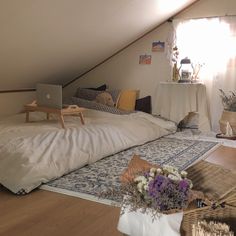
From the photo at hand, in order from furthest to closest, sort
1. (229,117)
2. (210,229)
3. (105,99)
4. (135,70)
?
(135,70) → (105,99) → (229,117) → (210,229)

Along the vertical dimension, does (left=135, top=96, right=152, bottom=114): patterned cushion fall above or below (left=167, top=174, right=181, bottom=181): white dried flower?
below

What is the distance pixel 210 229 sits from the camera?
134cm

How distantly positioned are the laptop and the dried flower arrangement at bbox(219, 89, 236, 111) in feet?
8.10

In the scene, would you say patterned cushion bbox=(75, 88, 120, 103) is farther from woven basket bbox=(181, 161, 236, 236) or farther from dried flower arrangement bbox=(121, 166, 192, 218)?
dried flower arrangement bbox=(121, 166, 192, 218)

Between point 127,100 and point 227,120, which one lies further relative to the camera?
point 127,100

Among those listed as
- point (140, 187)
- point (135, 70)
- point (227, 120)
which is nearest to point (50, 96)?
point (135, 70)

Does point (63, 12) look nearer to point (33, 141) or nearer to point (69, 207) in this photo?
point (33, 141)

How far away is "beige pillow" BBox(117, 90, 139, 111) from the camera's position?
17.9 feet

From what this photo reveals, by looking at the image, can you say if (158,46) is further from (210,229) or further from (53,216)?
(210,229)

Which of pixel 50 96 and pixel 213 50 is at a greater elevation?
pixel 213 50

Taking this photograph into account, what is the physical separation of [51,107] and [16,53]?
80 cm

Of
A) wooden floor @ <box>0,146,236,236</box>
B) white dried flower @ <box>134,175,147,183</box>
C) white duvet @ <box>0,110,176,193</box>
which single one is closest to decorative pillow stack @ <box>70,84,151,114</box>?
white duvet @ <box>0,110,176,193</box>

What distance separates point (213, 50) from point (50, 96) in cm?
261

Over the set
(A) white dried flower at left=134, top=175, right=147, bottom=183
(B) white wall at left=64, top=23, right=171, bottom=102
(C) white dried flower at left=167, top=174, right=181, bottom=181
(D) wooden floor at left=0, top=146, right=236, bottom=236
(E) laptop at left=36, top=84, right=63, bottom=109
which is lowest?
(D) wooden floor at left=0, top=146, right=236, bottom=236
